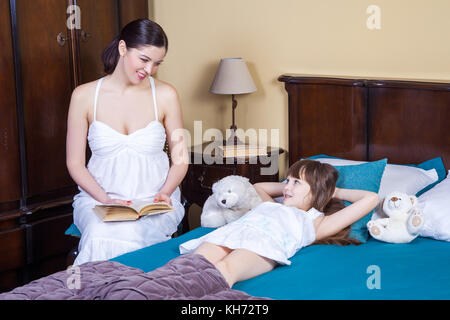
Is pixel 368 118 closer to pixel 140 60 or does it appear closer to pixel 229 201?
pixel 229 201

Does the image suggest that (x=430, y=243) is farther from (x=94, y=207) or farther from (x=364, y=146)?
(x=94, y=207)

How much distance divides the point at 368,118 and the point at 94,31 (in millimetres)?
1487

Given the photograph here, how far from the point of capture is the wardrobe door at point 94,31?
10.1ft

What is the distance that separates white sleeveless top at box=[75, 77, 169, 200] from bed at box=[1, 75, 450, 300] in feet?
1.03

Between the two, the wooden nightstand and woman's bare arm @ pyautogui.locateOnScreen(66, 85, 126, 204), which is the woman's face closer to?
woman's bare arm @ pyautogui.locateOnScreen(66, 85, 126, 204)

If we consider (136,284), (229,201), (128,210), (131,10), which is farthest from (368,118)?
(136,284)

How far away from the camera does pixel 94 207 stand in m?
2.33

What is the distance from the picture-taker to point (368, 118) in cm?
289

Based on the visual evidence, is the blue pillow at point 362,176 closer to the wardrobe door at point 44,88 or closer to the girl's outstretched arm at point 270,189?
the girl's outstretched arm at point 270,189

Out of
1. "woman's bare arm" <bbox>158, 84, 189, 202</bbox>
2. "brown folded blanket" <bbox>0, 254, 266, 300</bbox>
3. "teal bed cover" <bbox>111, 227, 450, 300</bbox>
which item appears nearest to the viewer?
"brown folded blanket" <bbox>0, 254, 266, 300</bbox>

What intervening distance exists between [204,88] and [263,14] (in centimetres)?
59

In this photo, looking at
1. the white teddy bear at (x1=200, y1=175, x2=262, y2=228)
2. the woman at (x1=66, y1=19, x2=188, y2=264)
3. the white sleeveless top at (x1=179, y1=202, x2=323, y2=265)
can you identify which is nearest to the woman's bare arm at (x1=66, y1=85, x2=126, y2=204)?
the woman at (x1=66, y1=19, x2=188, y2=264)

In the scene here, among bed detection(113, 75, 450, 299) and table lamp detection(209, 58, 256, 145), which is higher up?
table lamp detection(209, 58, 256, 145)

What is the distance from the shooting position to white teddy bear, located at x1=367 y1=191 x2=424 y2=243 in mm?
2199
